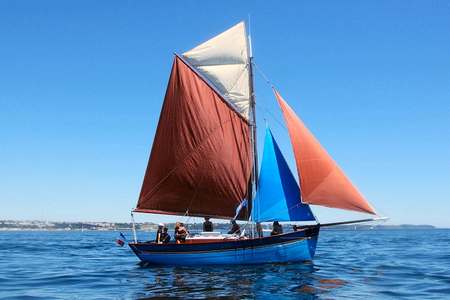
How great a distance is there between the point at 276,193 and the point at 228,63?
35.2 feet

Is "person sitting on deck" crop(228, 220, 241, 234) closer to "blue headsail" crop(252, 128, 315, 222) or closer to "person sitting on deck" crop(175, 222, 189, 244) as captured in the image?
"blue headsail" crop(252, 128, 315, 222)

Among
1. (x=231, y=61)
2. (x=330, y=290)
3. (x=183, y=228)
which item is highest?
(x=231, y=61)

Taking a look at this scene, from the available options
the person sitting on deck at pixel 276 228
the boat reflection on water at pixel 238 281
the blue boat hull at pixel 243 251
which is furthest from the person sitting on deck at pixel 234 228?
the boat reflection on water at pixel 238 281

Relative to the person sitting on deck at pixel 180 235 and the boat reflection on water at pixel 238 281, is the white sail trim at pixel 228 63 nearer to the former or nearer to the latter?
the person sitting on deck at pixel 180 235

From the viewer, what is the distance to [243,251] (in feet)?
115

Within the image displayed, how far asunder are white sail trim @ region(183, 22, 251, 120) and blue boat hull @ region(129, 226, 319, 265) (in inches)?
376

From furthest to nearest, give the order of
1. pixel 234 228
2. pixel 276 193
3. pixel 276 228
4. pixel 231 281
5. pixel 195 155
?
pixel 234 228 < pixel 195 155 < pixel 276 228 < pixel 276 193 < pixel 231 281

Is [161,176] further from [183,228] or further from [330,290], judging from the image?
[330,290]

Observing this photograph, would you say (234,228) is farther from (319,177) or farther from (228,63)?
(228,63)

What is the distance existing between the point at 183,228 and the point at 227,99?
10033mm

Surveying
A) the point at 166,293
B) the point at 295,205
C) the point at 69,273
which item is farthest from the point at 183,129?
the point at 166,293

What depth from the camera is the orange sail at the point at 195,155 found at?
37.2 meters

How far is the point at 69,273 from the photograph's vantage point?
1308 inches

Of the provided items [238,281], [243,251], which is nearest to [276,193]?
[243,251]
